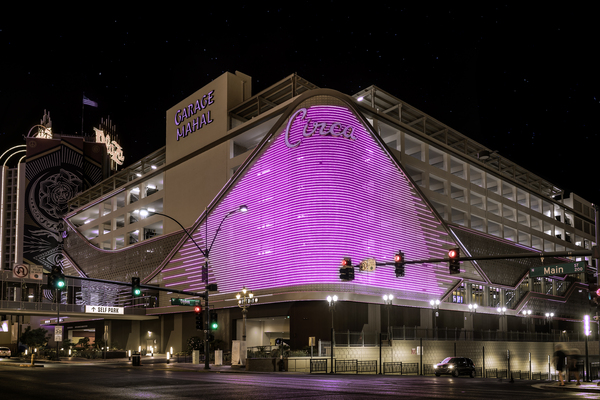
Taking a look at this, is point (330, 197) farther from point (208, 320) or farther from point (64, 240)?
A: point (64, 240)

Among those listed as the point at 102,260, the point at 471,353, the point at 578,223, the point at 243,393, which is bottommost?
the point at 471,353

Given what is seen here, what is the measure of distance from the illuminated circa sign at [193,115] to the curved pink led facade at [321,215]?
502 inches

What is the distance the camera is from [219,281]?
5969 cm

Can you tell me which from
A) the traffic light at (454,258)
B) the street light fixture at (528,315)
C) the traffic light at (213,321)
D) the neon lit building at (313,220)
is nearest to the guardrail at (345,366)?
the neon lit building at (313,220)

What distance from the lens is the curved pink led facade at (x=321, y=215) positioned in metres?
49.9

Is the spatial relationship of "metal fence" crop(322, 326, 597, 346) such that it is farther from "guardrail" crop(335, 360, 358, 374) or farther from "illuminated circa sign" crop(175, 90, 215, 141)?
"illuminated circa sign" crop(175, 90, 215, 141)

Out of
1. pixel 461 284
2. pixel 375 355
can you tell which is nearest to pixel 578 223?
pixel 461 284

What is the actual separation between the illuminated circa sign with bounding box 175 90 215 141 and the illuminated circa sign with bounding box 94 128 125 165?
6843 centimetres

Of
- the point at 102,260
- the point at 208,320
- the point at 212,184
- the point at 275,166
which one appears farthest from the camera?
the point at 102,260

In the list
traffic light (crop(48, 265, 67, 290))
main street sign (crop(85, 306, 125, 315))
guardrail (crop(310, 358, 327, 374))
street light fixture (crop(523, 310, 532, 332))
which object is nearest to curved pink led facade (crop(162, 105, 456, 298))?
guardrail (crop(310, 358, 327, 374))

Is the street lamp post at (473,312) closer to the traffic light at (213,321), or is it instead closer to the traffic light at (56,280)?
the traffic light at (213,321)

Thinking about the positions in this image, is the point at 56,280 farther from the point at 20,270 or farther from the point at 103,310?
the point at 20,270

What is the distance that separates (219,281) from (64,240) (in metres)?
53.6

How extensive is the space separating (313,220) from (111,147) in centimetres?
9742
